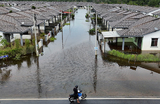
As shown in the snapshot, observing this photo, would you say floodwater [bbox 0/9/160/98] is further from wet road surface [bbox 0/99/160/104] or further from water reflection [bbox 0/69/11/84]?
wet road surface [bbox 0/99/160/104]

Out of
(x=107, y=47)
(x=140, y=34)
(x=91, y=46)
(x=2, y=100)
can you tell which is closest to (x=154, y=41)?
(x=140, y=34)

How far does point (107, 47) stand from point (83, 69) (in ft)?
33.6

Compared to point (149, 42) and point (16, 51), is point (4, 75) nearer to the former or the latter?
point (16, 51)

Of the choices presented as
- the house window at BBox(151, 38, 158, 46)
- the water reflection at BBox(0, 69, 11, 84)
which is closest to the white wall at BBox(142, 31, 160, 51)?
the house window at BBox(151, 38, 158, 46)

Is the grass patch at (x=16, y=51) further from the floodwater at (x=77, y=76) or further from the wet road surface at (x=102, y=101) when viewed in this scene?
the wet road surface at (x=102, y=101)

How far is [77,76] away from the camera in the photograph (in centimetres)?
1748

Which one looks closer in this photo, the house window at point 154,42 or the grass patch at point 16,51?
the grass patch at point 16,51

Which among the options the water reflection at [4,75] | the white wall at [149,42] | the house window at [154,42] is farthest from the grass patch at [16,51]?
the house window at [154,42]

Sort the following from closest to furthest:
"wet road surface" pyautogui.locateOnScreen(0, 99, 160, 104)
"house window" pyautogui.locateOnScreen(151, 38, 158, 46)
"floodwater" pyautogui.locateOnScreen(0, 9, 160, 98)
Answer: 1. "wet road surface" pyautogui.locateOnScreen(0, 99, 160, 104)
2. "floodwater" pyautogui.locateOnScreen(0, 9, 160, 98)
3. "house window" pyautogui.locateOnScreen(151, 38, 158, 46)

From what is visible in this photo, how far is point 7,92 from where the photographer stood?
1425 cm

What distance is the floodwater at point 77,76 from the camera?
46.8 ft

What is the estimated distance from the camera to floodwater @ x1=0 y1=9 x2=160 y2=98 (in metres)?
14.3

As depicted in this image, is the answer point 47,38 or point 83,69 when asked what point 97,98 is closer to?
point 83,69

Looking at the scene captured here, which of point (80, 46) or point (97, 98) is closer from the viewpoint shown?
point (97, 98)
